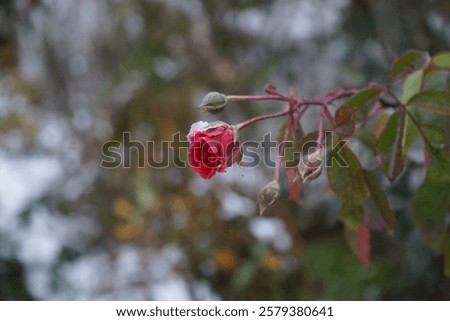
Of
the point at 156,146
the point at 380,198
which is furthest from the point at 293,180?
the point at 156,146

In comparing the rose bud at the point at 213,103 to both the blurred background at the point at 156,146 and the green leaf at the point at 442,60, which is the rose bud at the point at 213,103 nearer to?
the green leaf at the point at 442,60

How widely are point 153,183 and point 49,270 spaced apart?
Answer: 1.47 ft

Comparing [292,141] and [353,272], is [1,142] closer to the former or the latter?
[353,272]

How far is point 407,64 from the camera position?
742 mm

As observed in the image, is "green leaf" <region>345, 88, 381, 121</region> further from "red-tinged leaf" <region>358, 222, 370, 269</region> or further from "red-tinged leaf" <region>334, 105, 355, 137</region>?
"red-tinged leaf" <region>358, 222, 370, 269</region>

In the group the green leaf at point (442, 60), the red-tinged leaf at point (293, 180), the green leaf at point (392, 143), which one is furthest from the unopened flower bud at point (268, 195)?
the green leaf at point (442, 60)

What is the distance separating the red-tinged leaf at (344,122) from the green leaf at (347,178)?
3 cm

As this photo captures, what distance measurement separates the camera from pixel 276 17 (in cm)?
204

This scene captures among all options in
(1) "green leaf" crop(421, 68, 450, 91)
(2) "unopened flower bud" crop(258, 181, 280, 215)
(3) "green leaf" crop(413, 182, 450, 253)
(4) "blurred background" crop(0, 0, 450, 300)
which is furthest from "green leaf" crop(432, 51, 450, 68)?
(4) "blurred background" crop(0, 0, 450, 300)

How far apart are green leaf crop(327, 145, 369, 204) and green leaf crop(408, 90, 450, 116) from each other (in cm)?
10

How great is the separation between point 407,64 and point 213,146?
259 millimetres

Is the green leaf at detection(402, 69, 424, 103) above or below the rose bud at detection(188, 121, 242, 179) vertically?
above

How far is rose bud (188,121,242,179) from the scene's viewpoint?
0.63 meters
